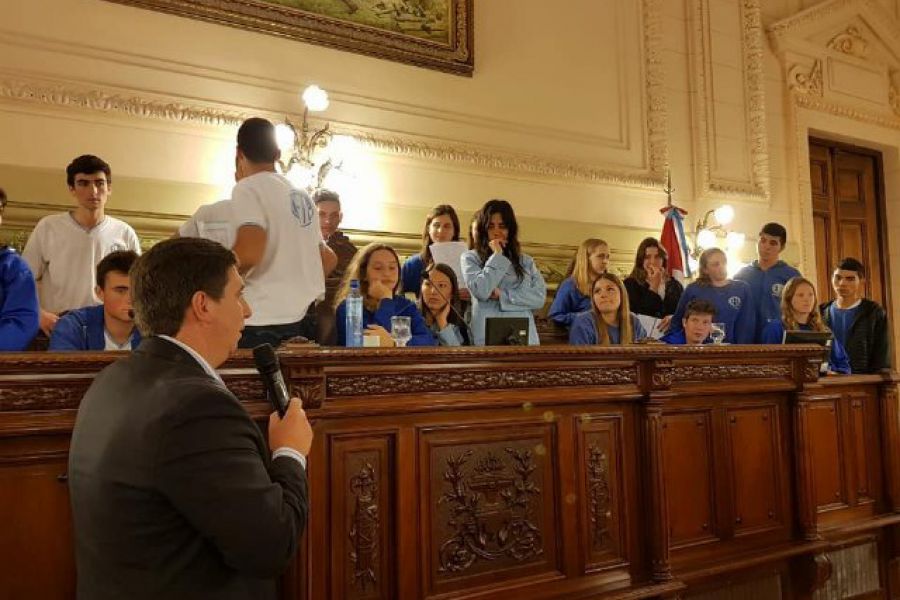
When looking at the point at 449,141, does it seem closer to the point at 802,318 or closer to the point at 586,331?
the point at 586,331

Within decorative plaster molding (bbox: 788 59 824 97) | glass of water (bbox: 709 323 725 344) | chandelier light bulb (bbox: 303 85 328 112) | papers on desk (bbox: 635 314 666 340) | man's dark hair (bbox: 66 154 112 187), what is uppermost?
decorative plaster molding (bbox: 788 59 824 97)

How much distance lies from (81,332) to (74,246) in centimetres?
120

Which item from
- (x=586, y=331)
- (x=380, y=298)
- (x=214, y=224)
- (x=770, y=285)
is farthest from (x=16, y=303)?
(x=770, y=285)

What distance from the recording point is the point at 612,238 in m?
5.86

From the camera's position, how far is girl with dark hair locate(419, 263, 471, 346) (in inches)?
140

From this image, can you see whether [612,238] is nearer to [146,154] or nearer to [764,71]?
[764,71]

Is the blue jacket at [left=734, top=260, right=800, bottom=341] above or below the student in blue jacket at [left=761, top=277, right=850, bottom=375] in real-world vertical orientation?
above

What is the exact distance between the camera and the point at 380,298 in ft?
11.1

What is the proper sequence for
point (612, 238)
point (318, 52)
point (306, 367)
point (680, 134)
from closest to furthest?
point (306, 367) < point (318, 52) < point (612, 238) < point (680, 134)

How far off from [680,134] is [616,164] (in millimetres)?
747

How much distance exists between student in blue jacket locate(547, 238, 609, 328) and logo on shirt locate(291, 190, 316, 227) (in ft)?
7.34

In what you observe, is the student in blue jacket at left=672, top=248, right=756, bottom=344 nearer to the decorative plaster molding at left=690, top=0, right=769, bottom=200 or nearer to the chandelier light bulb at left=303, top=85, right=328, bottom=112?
the decorative plaster molding at left=690, top=0, right=769, bottom=200

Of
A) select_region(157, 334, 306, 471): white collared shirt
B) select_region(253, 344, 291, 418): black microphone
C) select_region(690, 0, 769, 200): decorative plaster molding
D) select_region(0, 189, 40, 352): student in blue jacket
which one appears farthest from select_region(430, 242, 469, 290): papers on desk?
select_region(690, 0, 769, 200): decorative plaster molding

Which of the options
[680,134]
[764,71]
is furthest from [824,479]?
[764,71]
